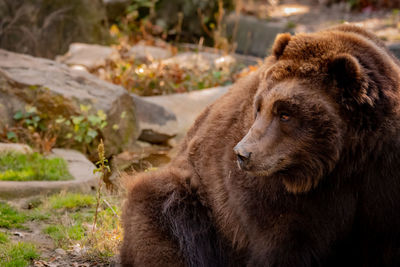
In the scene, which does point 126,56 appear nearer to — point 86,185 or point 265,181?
point 86,185

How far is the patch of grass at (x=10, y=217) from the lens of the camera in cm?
540

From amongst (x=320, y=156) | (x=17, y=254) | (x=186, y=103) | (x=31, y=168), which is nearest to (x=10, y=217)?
(x=17, y=254)

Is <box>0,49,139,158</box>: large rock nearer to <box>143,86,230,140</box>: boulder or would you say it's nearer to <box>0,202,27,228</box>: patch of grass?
<box>143,86,230,140</box>: boulder

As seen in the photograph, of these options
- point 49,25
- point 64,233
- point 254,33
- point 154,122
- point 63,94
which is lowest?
point 154,122

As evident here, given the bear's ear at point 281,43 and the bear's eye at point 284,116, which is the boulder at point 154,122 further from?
the bear's eye at point 284,116

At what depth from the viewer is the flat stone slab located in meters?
6.02

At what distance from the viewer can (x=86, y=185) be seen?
21.5 ft

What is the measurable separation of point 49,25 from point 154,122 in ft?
14.2

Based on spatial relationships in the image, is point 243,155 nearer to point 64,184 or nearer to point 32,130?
point 64,184

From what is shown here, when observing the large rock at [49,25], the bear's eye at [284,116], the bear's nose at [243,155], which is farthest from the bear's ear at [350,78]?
the large rock at [49,25]

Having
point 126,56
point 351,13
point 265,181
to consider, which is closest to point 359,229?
point 265,181

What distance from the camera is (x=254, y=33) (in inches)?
635

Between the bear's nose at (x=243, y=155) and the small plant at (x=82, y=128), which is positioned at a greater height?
the bear's nose at (x=243, y=155)

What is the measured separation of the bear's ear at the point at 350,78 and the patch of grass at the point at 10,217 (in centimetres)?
Result: 365
